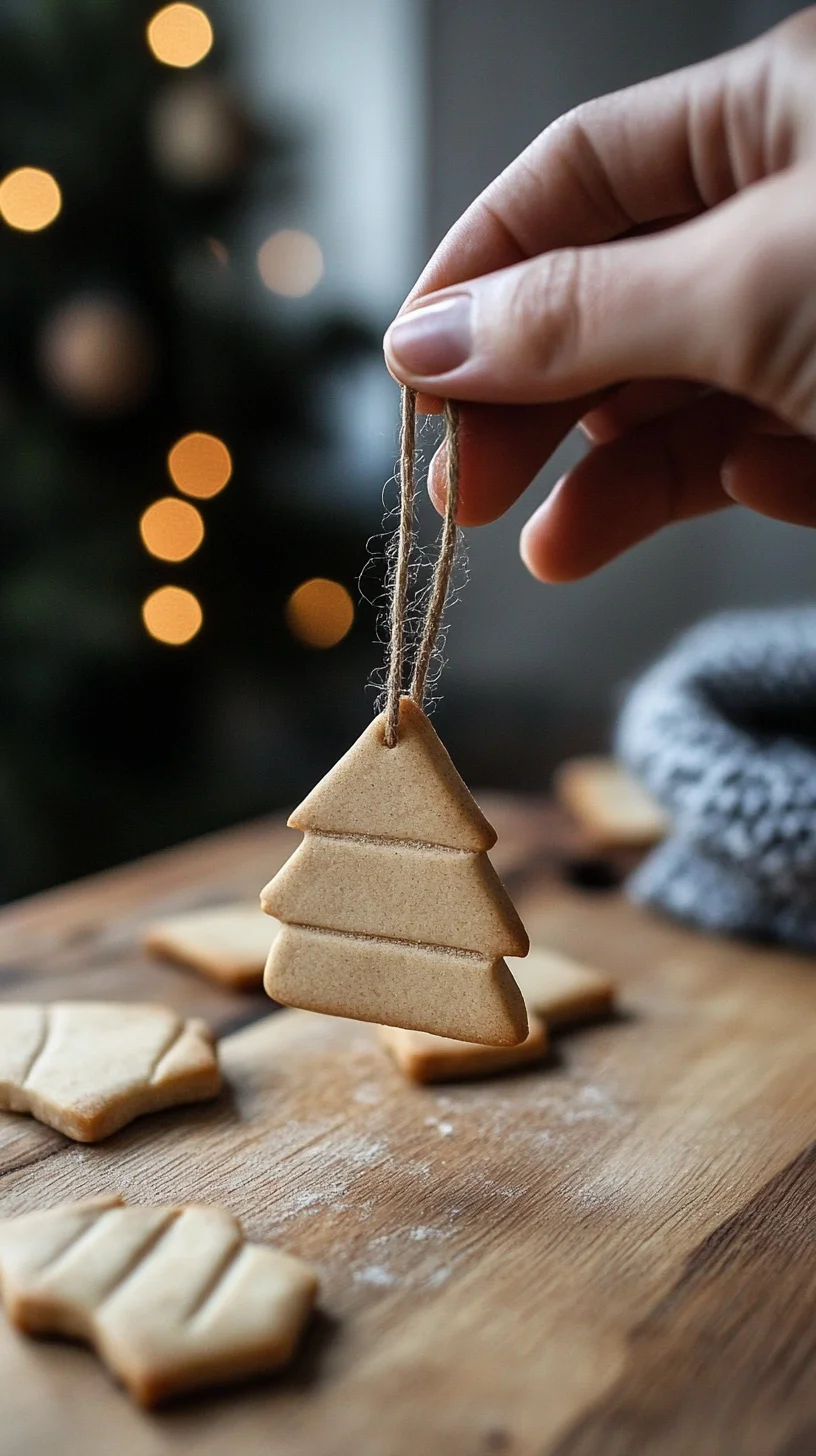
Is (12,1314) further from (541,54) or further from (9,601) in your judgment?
(541,54)

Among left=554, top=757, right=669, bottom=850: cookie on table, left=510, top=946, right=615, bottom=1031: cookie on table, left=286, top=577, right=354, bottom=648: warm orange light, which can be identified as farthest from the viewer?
left=286, top=577, right=354, bottom=648: warm orange light

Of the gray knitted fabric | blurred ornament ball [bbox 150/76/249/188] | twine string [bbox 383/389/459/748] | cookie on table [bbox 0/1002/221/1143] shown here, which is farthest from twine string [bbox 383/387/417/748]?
blurred ornament ball [bbox 150/76/249/188]

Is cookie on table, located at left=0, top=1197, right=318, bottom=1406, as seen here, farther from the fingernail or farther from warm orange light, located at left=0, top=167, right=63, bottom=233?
warm orange light, located at left=0, top=167, right=63, bottom=233

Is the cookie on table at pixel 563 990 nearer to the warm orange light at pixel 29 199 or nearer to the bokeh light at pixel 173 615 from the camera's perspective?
the bokeh light at pixel 173 615

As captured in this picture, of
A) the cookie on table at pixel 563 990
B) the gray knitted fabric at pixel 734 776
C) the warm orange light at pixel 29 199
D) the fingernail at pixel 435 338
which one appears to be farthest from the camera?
the warm orange light at pixel 29 199

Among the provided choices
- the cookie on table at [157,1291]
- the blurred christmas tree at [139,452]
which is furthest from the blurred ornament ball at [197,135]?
the cookie on table at [157,1291]

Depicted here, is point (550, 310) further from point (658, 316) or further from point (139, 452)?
point (139, 452)

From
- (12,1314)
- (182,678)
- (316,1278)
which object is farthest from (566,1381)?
(182,678)
